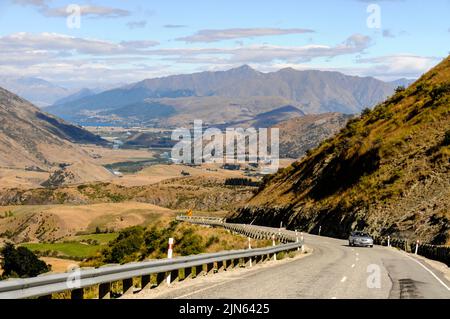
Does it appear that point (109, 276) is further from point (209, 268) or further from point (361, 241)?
point (361, 241)

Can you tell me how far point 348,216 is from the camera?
60.0 m

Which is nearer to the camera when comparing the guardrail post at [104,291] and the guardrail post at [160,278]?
the guardrail post at [104,291]

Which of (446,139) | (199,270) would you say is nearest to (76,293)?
(199,270)

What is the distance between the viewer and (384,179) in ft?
200

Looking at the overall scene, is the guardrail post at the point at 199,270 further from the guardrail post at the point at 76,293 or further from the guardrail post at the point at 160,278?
the guardrail post at the point at 76,293

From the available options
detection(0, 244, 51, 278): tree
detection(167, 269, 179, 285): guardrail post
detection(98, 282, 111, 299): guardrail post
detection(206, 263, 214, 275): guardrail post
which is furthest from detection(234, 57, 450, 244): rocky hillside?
detection(98, 282, 111, 299): guardrail post

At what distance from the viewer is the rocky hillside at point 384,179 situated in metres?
53.4

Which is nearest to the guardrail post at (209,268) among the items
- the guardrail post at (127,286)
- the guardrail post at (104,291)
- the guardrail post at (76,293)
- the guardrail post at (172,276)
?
the guardrail post at (172,276)

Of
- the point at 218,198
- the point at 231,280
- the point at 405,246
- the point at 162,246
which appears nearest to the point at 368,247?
the point at 405,246

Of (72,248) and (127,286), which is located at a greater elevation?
(127,286)

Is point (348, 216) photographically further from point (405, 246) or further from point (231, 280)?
point (231, 280)

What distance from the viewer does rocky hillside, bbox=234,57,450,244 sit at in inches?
2104
